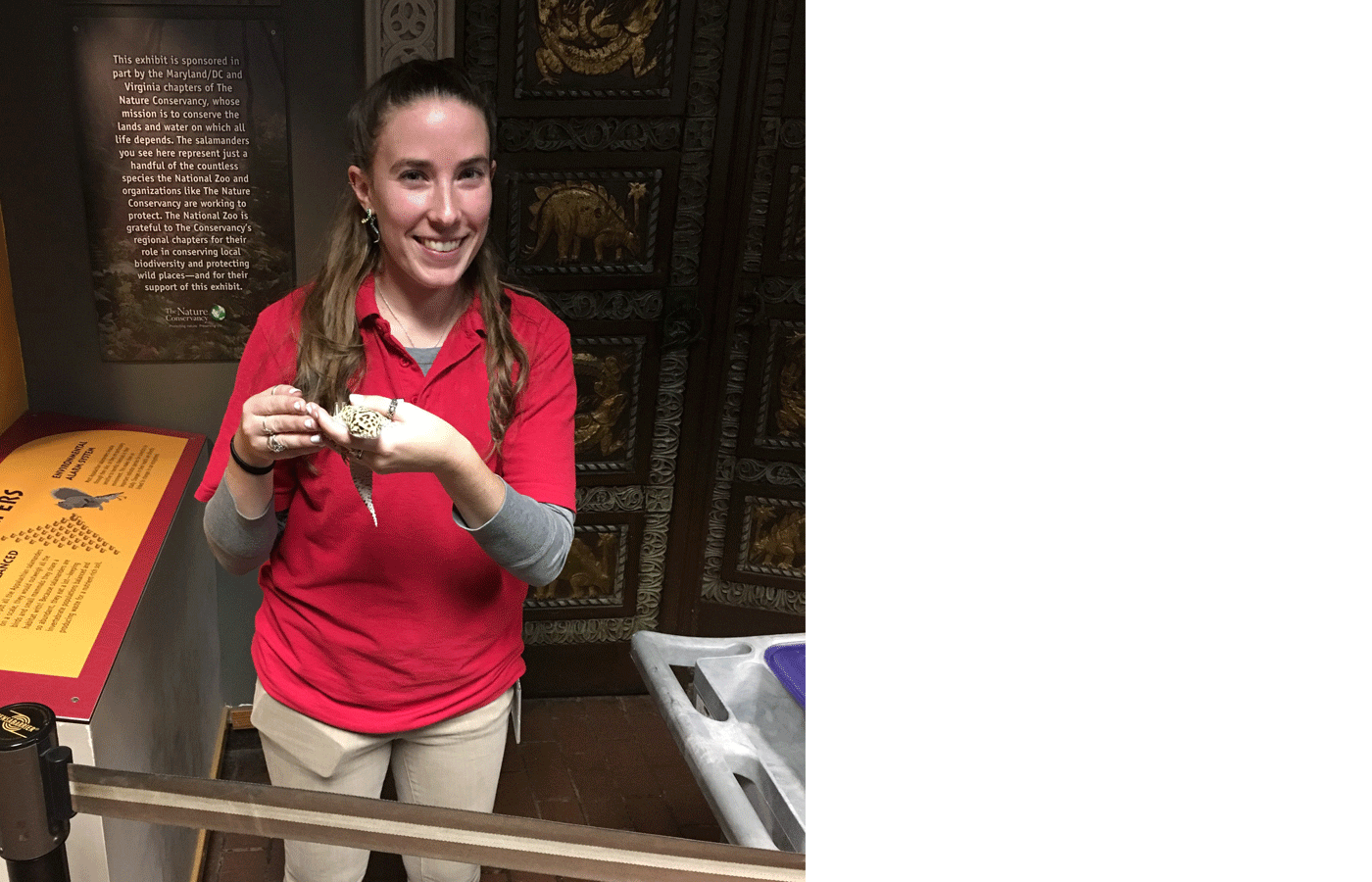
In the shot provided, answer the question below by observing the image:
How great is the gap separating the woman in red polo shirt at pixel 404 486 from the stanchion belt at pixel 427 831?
0.63 metres

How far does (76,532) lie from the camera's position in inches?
96.2

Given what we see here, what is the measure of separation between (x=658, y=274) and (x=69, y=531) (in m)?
1.84

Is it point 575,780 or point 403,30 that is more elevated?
point 403,30

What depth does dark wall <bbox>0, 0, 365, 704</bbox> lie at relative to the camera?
2.80 m

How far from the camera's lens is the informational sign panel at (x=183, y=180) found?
2836mm

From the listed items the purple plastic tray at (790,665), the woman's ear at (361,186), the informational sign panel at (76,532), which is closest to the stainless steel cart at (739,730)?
the purple plastic tray at (790,665)

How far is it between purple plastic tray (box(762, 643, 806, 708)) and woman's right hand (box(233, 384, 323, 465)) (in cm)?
88

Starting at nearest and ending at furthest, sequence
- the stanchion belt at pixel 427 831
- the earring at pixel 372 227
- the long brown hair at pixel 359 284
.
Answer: the stanchion belt at pixel 427 831, the long brown hair at pixel 359 284, the earring at pixel 372 227

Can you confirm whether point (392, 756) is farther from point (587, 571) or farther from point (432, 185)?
point (587, 571)

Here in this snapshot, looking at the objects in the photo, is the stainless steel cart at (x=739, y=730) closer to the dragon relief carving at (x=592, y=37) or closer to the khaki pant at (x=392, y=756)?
the khaki pant at (x=392, y=756)

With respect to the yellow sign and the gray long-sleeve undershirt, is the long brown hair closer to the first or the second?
the gray long-sleeve undershirt
